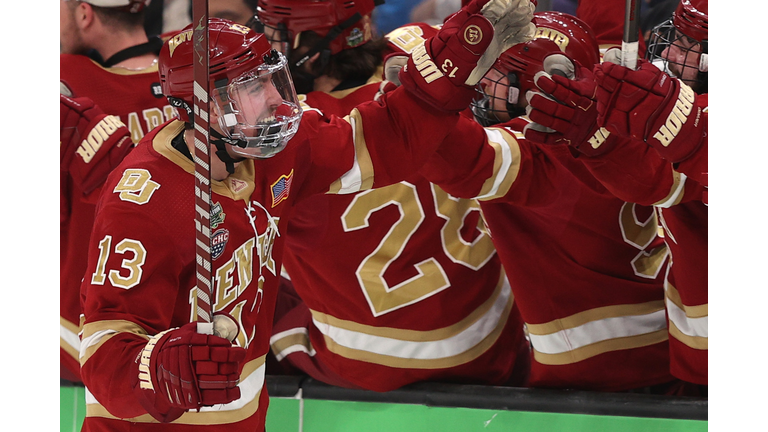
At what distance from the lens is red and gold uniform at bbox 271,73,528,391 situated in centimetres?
284

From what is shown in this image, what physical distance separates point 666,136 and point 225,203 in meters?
0.94

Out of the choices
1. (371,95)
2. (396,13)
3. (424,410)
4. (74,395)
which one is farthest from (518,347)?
(74,395)

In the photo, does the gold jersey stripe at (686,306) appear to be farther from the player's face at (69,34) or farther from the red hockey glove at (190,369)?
the player's face at (69,34)

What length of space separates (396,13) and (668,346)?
1493mm

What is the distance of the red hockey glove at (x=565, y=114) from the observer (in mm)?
2125

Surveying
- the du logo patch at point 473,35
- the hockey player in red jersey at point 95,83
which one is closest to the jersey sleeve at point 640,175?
the du logo patch at point 473,35

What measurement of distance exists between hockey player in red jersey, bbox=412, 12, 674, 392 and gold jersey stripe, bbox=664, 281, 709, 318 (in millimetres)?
123

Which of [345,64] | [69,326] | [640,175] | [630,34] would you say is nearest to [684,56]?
[640,175]

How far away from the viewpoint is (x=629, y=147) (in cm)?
229

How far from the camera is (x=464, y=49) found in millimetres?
2047

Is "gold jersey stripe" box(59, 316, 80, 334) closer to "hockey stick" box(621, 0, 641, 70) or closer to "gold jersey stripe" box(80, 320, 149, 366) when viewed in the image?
"gold jersey stripe" box(80, 320, 149, 366)

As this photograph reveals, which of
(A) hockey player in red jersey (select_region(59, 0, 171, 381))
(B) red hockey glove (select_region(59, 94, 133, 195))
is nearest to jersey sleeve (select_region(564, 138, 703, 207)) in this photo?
(B) red hockey glove (select_region(59, 94, 133, 195))

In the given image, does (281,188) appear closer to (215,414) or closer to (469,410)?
(215,414)

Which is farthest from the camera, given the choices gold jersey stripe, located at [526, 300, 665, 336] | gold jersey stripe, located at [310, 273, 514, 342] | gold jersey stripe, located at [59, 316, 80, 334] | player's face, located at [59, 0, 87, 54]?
player's face, located at [59, 0, 87, 54]
